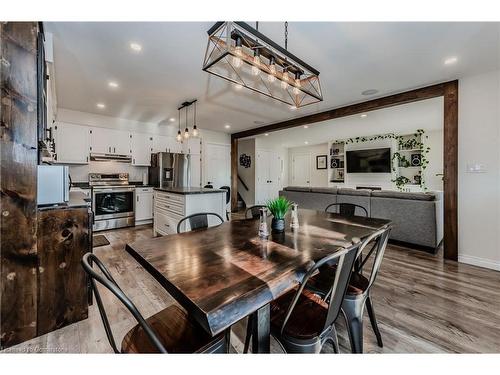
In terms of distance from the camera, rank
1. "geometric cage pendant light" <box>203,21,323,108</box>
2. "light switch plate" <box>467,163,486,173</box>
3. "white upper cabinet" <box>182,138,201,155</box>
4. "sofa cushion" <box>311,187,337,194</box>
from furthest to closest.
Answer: "white upper cabinet" <box>182,138,201,155</box> → "sofa cushion" <box>311,187,337,194</box> → "light switch plate" <box>467,163,486,173</box> → "geometric cage pendant light" <box>203,21,323,108</box>

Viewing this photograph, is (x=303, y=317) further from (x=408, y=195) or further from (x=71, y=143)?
(x=71, y=143)

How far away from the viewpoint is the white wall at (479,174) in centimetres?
281

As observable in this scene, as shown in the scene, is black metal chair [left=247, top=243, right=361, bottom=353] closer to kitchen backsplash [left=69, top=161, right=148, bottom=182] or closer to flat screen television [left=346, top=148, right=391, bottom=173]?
kitchen backsplash [left=69, top=161, right=148, bottom=182]

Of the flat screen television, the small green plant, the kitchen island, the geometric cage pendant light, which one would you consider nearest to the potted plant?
the small green plant

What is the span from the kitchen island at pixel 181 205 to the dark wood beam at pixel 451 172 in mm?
3238

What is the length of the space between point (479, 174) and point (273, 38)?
310cm

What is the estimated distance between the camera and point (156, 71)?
2912 mm

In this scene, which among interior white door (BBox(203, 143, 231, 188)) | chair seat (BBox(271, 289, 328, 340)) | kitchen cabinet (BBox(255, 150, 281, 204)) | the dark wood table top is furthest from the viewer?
kitchen cabinet (BBox(255, 150, 281, 204))

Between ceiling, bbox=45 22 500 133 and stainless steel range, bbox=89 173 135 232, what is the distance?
161cm

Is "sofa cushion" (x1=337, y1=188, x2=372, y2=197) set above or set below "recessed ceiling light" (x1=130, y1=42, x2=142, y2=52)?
below

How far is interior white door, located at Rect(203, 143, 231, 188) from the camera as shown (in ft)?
21.5

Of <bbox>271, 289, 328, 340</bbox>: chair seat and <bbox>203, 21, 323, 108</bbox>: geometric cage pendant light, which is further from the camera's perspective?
<bbox>203, 21, 323, 108</bbox>: geometric cage pendant light

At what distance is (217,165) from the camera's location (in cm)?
678
